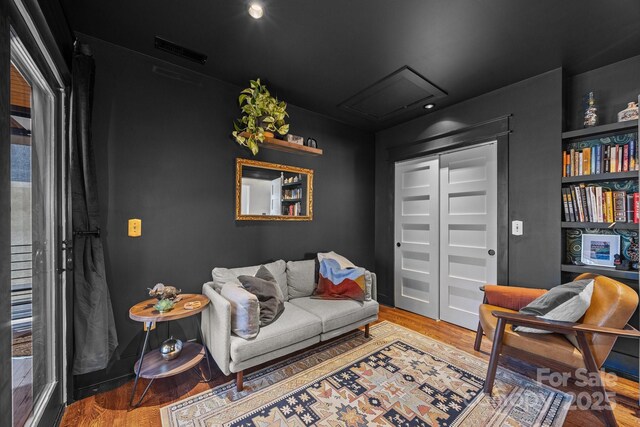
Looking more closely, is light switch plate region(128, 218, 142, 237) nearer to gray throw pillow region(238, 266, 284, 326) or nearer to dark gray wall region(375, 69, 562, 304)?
gray throw pillow region(238, 266, 284, 326)

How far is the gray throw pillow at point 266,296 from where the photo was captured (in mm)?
2127

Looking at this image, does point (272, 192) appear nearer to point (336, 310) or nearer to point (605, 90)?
point (336, 310)

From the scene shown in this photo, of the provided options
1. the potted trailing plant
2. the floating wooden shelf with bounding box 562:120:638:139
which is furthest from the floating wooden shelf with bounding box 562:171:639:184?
the potted trailing plant

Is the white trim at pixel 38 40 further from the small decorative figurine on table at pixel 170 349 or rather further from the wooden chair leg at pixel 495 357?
the wooden chair leg at pixel 495 357

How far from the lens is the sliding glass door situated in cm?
124

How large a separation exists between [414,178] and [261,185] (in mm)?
2035

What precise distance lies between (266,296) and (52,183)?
1621 millimetres

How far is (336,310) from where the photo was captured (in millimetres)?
2428

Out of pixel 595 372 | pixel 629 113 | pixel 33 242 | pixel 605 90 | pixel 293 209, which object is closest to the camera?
pixel 33 242

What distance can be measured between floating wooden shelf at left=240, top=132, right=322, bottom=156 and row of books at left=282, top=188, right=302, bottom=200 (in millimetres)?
450

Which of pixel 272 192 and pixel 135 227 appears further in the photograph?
pixel 272 192

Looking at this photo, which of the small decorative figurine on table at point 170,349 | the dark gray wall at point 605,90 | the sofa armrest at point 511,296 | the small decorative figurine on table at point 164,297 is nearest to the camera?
the small decorative figurine on table at point 164,297

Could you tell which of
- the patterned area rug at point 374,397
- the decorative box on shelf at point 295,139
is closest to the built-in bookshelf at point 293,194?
the decorative box on shelf at point 295,139

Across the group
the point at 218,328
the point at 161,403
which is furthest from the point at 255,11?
the point at 161,403
